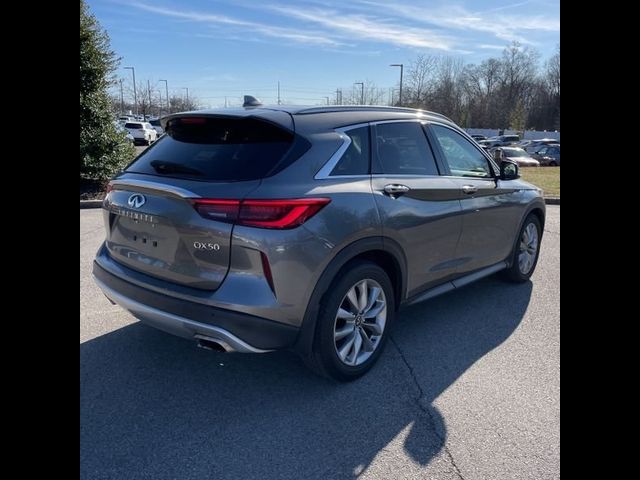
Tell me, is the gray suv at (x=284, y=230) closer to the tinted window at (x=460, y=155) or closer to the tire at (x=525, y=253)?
the tinted window at (x=460, y=155)

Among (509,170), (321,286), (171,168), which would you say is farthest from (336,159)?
(509,170)

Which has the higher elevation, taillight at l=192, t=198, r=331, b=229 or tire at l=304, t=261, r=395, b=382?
taillight at l=192, t=198, r=331, b=229

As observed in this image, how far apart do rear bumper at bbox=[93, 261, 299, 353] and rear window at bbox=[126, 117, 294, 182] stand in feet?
2.49

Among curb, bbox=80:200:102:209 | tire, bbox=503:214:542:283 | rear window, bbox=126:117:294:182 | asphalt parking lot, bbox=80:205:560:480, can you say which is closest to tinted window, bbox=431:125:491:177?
tire, bbox=503:214:542:283

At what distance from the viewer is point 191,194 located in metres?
2.79

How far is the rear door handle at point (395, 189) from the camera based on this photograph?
11.1 feet

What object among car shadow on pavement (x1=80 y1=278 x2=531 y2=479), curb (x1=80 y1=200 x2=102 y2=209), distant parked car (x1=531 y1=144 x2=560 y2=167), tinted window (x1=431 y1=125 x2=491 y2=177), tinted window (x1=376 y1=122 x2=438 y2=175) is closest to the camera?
car shadow on pavement (x1=80 y1=278 x2=531 y2=479)

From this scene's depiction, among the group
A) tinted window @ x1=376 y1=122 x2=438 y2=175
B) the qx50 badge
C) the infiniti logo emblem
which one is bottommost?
the qx50 badge

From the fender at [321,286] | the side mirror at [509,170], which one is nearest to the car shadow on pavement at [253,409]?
the fender at [321,286]

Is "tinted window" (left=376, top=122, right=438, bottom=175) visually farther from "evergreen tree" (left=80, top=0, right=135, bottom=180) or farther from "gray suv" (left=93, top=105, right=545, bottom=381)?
"evergreen tree" (left=80, top=0, right=135, bottom=180)

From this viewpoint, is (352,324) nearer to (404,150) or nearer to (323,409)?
(323,409)

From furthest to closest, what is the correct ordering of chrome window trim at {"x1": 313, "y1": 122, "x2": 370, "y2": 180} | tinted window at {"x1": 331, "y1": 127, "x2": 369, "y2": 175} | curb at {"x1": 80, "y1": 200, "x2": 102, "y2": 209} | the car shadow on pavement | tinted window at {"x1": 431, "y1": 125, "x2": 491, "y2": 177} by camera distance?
curb at {"x1": 80, "y1": 200, "x2": 102, "y2": 209}
tinted window at {"x1": 431, "y1": 125, "x2": 491, "y2": 177}
tinted window at {"x1": 331, "y1": 127, "x2": 369, "y2": 175}
chrome window trim at {"x1": 313, "y1": 122, "x2": 370, "y2": 180}
the car shadow on pavement

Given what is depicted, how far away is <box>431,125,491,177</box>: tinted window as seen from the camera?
13.9 feet
